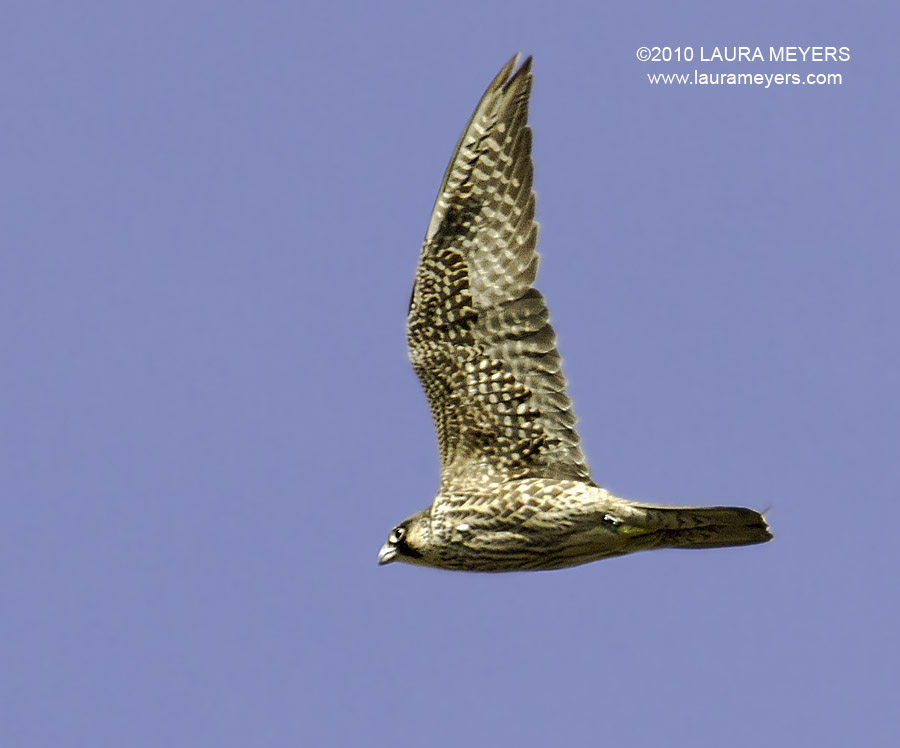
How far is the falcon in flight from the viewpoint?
11.8m

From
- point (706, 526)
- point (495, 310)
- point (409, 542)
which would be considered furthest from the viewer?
point (409, 542)

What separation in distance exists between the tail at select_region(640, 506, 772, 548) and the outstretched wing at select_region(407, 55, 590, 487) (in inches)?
Result: 35.9

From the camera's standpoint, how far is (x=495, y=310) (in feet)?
39.2

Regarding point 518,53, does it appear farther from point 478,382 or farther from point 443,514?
point 443,514

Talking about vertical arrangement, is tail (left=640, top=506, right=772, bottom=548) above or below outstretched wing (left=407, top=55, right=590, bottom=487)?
below

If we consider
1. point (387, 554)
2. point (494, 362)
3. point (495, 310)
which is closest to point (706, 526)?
point (494, 362)

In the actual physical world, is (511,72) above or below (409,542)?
above

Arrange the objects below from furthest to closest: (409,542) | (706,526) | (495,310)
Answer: (409,542) < (495,310) < (706,526)

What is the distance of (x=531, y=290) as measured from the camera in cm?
1183

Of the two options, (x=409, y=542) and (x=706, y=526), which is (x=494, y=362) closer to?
(x=409, y=542)

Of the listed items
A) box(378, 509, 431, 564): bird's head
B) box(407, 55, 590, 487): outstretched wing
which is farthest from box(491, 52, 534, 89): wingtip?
box(378, 509, 431, 564): bird's head

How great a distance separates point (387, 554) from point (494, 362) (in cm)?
203

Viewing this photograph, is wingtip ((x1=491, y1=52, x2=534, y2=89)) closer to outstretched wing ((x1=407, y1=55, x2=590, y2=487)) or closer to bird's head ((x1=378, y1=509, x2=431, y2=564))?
outstretched wing ((x1=407, y1=55, x2=590, y2=487))

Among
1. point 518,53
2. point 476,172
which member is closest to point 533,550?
point 476,172
